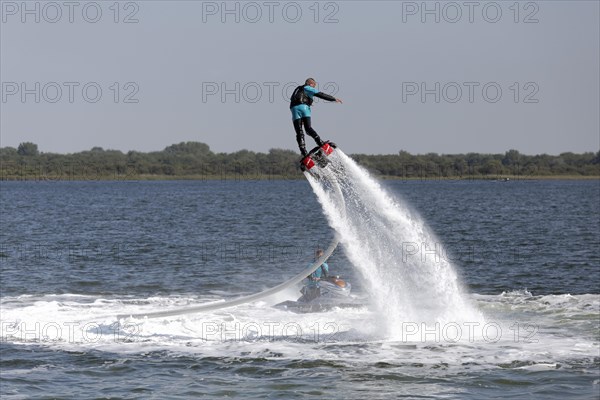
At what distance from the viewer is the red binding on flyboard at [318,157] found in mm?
22812

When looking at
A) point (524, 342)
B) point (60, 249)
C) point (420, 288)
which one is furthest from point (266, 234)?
point (524, 342)

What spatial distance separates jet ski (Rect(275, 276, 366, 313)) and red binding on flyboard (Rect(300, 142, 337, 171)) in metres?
7.80

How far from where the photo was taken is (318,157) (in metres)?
23.2

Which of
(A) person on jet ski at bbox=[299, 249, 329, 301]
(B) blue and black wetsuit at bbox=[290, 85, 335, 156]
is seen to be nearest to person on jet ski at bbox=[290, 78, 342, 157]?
(B) blue and black wetsuit at bbox=[290, 85, 335, 156]

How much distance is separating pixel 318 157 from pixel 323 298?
8291 millimetres

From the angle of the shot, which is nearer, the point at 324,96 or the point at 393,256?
the point at 324,96

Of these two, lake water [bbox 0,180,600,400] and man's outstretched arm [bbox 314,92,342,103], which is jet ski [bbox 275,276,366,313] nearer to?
lake water [bbox 0,180,600,400]

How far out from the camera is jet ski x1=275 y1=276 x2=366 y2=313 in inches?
1174

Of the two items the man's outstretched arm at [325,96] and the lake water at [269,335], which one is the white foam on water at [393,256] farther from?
the man's outstretched arm at [325,96]

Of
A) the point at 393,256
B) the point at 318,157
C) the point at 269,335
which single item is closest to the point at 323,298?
the point at 393,256

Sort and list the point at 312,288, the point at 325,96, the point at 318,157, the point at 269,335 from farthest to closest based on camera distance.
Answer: the point at 312,288, the point at 269,335, the point at 318,157, the point at 325,96

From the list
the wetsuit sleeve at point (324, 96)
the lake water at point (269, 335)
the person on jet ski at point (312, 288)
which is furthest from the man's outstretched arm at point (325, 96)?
the person on jet ski at point (312, 288)

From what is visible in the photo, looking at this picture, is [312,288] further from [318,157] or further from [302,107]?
[302,107]

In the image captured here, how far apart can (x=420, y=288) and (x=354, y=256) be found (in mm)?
3802
